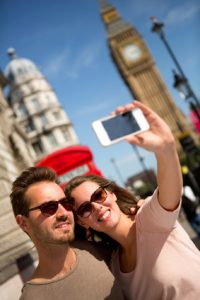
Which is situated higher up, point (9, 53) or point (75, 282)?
point (9, 53)

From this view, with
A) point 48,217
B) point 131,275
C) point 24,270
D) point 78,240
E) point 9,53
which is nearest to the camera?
point 131,275

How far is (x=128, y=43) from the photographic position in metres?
103

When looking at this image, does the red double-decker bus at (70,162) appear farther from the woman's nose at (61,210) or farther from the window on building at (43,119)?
the window on building at (43,119)

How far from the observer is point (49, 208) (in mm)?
2768

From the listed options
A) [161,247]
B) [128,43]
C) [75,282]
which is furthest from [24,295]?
[128,43]

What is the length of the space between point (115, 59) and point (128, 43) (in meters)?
5.87

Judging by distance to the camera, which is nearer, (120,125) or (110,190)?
(120,125)

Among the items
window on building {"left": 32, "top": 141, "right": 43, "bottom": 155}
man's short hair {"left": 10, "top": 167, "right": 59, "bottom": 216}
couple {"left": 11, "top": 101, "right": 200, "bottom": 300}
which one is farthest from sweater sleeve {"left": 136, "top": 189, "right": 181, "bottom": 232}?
window on building {"left": 32, "top": 141, "right": 43, "bottom": 155}

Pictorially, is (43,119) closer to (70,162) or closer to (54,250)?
(70,162)

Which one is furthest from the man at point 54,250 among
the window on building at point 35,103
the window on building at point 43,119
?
the window on building at point 35,103

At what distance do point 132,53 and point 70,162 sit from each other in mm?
96262

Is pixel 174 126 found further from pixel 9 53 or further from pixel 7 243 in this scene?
pixel 7 243

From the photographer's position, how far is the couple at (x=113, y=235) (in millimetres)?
2197

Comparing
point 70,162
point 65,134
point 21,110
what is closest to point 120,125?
A: point 70,162
